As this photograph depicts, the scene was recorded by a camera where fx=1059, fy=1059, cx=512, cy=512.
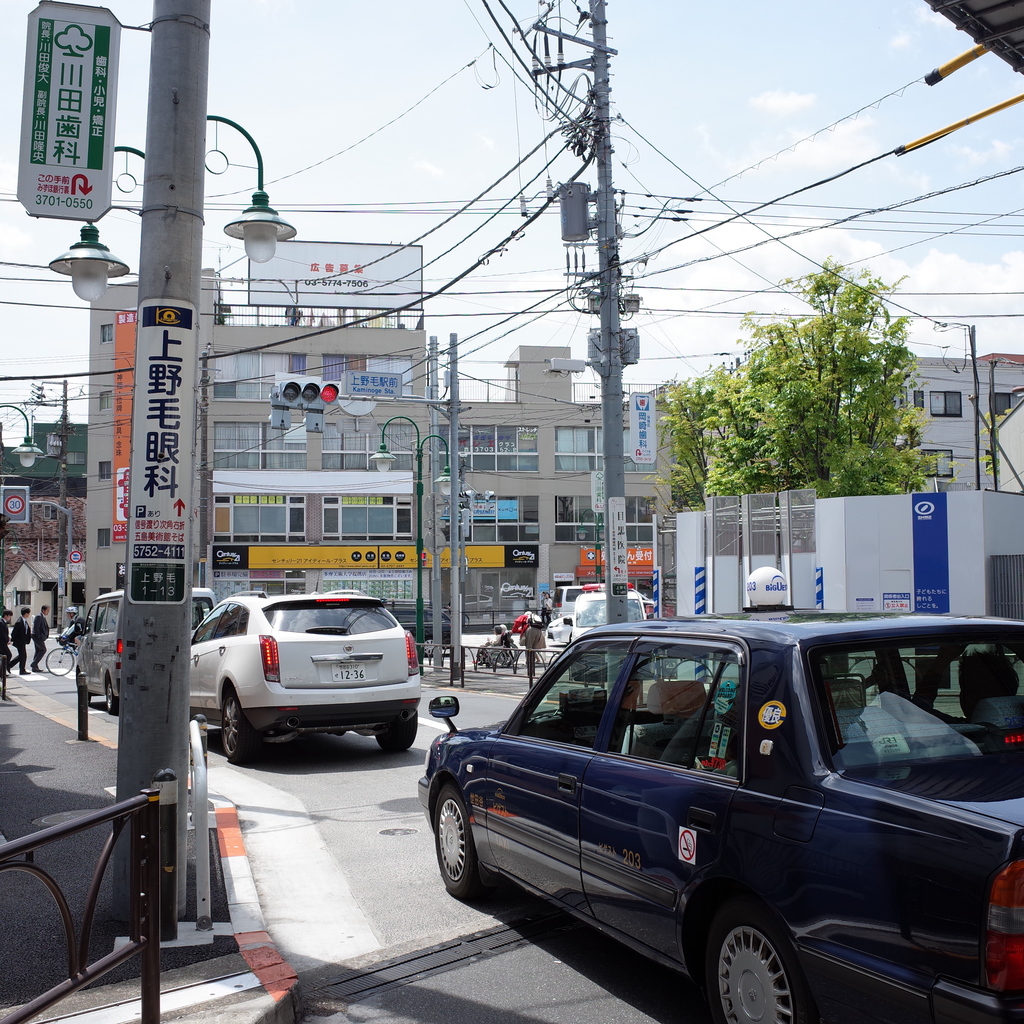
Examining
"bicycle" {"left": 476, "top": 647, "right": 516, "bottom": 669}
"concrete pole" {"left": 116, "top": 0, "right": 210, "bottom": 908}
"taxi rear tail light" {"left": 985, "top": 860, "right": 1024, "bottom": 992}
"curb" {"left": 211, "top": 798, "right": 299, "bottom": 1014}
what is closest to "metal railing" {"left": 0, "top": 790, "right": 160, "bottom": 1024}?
"curb" {"left": 211, "top": 798, "right": 299, "bottom": 1014}

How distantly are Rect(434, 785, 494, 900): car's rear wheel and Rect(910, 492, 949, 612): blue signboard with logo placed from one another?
1373 centimetres

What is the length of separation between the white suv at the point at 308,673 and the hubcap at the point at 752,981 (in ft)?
24.0

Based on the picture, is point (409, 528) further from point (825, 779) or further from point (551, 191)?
point (825, 779)

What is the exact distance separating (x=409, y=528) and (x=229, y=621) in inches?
1613

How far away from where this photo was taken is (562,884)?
486 centimetres

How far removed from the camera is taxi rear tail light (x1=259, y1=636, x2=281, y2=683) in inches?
415

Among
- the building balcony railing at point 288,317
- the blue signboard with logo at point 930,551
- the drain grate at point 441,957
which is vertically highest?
the building balcony railing at point 288,317

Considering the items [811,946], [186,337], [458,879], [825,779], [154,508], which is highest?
[186,337]

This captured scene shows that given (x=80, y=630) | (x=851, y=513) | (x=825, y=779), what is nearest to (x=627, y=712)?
(x=825, y=779)

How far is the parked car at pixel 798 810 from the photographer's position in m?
2.99

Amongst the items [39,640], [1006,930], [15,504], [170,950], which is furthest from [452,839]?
[15,504]

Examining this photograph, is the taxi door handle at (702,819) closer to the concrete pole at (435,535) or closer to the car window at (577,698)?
the car window at (577,698)

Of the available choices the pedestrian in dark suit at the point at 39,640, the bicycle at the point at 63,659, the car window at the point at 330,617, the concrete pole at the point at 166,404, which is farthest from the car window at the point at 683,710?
the pedestrian in dark suit at the point at 39,640

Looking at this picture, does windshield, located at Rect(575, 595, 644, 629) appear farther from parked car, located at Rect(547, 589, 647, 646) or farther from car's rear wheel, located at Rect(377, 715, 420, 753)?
car's rear wheel, located at Rect(377, 715, 420, 753)
